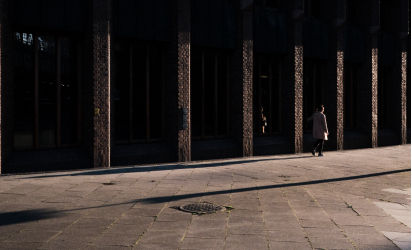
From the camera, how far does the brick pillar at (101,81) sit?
12492mm

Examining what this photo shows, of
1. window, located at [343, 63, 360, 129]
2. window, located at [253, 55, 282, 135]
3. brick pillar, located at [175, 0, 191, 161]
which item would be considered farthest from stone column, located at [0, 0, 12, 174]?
window, located at [343, 63, 360, 129]

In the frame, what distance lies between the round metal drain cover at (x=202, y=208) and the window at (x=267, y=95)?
9.77 metres

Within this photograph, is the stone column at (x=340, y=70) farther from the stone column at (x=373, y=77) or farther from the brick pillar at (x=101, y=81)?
the brick pillar at (x=101, y=81)

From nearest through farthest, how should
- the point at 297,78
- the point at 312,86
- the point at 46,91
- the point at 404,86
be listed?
the point at 46,91 → the point at 297,78 → the point at 312,86 → the point at 404,86

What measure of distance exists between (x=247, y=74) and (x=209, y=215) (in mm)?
9826

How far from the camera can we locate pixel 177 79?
14.2 meters

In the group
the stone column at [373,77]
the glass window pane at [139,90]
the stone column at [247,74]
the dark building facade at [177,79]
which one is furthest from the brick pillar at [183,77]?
the stone column at [373,77]

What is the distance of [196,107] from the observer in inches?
604

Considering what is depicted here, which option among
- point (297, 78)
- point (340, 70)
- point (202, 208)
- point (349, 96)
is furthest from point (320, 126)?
point (202, 208)

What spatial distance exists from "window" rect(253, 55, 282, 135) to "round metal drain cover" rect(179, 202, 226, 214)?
32.0ft

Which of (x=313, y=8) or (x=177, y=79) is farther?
(x=313, y=8)

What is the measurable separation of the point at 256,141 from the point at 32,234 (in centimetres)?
1193

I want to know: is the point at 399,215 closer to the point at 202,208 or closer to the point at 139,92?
the point at 202,208

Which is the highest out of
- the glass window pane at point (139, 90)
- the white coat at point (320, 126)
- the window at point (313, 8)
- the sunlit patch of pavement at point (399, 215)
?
the window at point (313, 8)
